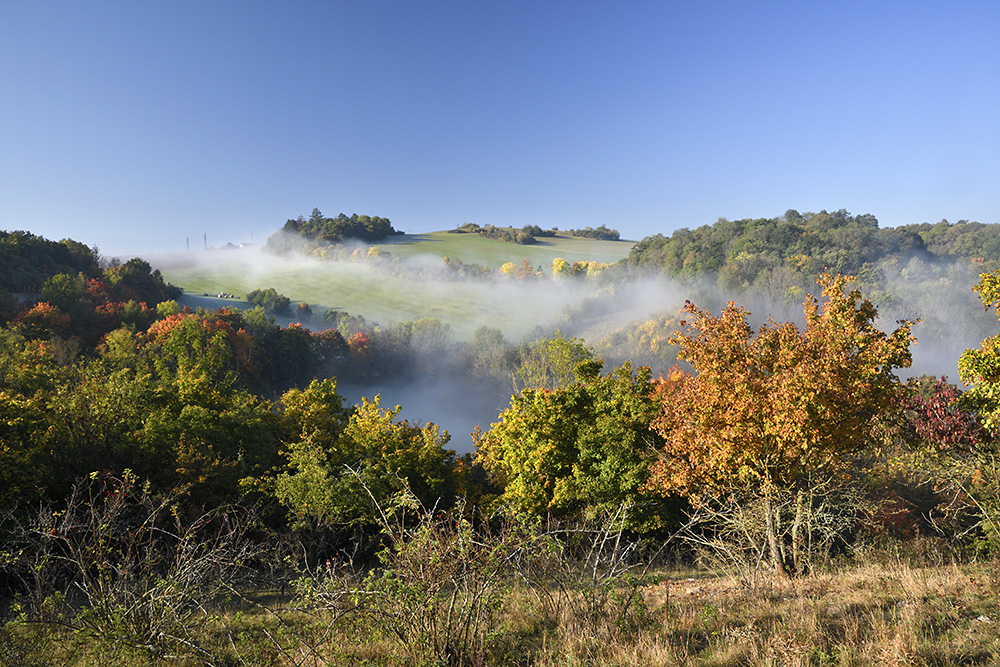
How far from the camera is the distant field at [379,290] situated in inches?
3679

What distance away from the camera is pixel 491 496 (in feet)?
74.6

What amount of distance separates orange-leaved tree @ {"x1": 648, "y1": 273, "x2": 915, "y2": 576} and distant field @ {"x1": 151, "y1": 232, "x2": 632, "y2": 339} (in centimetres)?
7565

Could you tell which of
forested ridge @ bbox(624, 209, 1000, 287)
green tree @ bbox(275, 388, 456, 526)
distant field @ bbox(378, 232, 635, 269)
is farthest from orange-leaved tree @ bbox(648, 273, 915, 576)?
distant field @ bbox(378, 232, 635, 269)

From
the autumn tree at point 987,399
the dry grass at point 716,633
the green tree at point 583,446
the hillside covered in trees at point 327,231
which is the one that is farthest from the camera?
the hillside covered in trees at point 327,231

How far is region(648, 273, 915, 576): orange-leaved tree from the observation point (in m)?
9.84

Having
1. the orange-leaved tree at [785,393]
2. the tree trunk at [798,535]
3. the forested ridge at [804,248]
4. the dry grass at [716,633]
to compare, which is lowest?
the tree trunk at [798,535]

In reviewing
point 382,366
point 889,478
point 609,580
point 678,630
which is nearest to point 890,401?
point 678,630

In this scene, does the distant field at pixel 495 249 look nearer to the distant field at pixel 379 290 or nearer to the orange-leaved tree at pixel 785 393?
the distant field at pixel 379 290

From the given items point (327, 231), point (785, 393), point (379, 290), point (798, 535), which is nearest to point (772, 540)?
point (798, 535)

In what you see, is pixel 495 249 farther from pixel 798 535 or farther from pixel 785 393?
pixel 785 393

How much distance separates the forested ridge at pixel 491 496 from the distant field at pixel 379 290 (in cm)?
5332

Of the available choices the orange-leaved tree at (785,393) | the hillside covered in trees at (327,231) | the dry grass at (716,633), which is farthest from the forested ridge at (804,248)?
the dry grass at (716,633)

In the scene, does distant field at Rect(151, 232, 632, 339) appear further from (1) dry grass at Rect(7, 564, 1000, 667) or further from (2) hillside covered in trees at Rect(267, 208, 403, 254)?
(1) dry grass at Rect(7, 564, 1000, 667)

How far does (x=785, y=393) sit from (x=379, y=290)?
9853 cm
